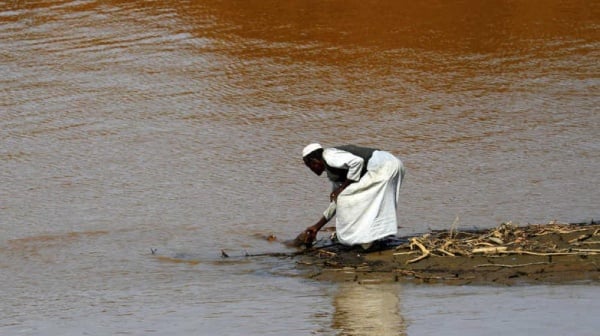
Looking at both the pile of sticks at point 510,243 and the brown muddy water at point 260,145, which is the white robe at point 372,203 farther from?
the brown muddy water at point 260,145

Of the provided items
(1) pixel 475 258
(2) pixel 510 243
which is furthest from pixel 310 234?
(2) pixel 510 243

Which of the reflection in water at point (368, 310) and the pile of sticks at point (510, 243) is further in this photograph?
the pile of sticks at point (510, 243)

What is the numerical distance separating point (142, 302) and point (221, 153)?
445 cm

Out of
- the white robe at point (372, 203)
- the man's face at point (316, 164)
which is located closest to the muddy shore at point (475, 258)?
the white robe at point (372, 203)

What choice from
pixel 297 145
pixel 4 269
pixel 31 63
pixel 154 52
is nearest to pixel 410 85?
pixel 297 145

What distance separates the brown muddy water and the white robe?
56 cm

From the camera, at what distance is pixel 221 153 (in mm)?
12156

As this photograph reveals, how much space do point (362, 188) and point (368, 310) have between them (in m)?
1.35

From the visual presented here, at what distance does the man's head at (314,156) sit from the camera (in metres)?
8.29

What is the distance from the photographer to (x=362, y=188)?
842cm

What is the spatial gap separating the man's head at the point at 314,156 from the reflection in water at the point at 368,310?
0.94 m

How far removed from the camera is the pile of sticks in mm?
8164

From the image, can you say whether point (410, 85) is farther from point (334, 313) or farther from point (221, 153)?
point (334, 313)

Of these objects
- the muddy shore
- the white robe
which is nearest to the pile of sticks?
the muddy shore
